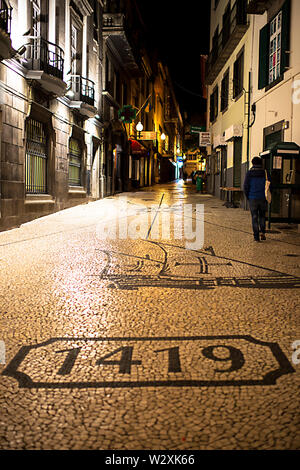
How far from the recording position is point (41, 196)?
14234 millimetres

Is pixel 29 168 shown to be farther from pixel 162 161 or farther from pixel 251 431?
pixel 162 161

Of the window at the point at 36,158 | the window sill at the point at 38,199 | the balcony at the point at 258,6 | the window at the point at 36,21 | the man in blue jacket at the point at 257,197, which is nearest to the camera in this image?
the man in blue jacket at the point at 257,197

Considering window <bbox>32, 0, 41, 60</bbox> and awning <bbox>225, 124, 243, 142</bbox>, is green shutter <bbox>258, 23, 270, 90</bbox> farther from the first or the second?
window <bbox>32, 0, 41, 60</bbox>

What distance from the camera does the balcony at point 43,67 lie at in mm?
12398

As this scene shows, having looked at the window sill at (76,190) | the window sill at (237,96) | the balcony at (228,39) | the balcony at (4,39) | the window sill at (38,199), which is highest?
the balcony at (228,39)

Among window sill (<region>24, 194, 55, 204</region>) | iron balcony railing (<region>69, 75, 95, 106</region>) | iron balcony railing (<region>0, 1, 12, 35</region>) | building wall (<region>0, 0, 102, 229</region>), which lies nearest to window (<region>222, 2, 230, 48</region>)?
building wall (<region>0, 0, 102, 229</region>)

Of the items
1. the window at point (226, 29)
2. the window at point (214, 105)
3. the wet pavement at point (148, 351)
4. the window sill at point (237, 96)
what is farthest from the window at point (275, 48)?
the window at point (214, 105)

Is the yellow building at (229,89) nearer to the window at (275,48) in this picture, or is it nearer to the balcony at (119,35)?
the window at (275,48)

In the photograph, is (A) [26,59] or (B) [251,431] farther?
(A) [26,59]

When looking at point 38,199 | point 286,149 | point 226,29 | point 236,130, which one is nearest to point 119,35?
point 226,29

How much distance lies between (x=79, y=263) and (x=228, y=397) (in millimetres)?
4448

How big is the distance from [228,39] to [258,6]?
5.22m

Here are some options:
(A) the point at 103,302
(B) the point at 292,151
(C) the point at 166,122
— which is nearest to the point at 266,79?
(B) the point at 292,151

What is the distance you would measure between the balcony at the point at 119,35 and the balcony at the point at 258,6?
31.5 ft
